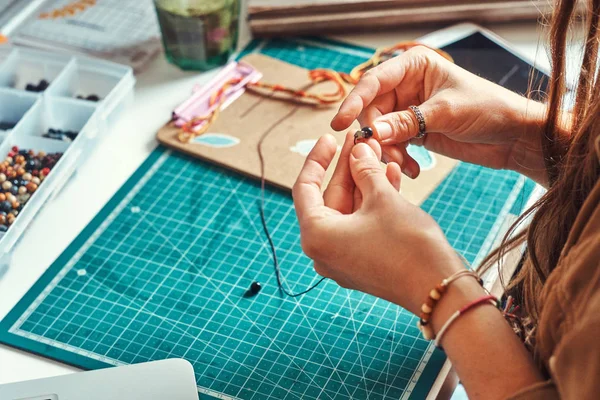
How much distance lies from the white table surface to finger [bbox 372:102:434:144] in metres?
0.16

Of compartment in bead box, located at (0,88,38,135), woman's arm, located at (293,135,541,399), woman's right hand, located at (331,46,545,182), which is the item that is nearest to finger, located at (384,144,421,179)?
woman's right hand, located at (331,46,545,182)

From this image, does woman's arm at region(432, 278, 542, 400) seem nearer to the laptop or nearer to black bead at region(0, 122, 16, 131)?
the laptop

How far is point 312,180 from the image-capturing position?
35.5 inches

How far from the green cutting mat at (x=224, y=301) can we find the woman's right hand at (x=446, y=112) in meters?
0.14

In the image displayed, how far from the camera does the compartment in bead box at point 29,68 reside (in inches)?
52.5

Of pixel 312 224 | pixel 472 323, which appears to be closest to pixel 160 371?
pixel 312 224

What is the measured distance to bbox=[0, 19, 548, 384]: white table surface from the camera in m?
0.99

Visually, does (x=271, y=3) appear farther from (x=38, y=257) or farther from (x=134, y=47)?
(x=38, y=257)

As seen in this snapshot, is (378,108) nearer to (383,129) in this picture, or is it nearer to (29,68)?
(383,129)

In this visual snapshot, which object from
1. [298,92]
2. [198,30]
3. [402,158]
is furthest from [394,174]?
[198,30]

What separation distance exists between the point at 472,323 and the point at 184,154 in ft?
2.21

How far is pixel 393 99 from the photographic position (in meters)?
1.10

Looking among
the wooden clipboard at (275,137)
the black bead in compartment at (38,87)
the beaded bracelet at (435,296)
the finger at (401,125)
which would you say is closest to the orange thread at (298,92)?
the wooden clipboard at (275,137)

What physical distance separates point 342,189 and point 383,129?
0.33 ft
